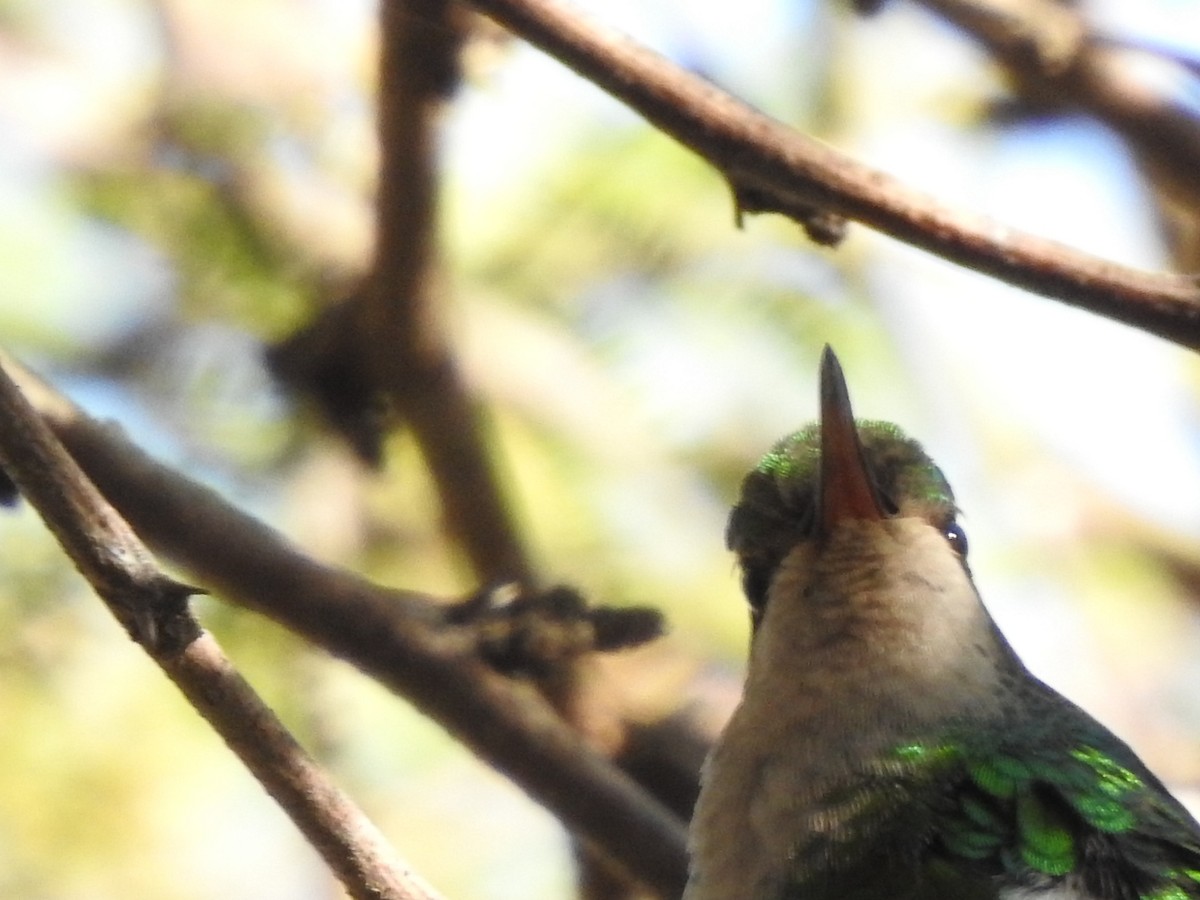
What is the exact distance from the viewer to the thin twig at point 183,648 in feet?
7.04

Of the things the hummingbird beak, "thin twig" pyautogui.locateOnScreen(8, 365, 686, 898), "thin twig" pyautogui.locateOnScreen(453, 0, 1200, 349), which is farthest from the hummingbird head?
"thin twig" pyautogui.locateOnScreen(453, 0, 1200, 349)

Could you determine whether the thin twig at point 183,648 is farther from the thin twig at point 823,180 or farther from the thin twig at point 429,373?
the thin twig at point 429,373

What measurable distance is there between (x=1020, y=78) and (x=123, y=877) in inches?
138

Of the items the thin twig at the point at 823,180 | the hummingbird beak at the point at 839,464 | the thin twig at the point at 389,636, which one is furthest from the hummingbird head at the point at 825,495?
the thin twig at the point at 823,180

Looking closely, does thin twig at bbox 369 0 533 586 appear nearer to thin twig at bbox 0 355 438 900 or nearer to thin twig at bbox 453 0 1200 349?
thin twig at bbox 453 0 1200 349

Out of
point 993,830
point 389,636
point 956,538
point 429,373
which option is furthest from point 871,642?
point 429,373

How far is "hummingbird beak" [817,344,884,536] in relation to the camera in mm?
3113

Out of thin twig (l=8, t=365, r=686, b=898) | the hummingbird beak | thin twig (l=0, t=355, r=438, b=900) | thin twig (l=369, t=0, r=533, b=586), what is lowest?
thin twig (l=0, t=355, r=438, b=900)

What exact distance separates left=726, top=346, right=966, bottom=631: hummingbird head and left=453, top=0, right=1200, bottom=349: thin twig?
2.26ft

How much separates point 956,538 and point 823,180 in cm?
116

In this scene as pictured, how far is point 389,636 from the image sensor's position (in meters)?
3.24

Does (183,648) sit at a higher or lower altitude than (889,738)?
lower

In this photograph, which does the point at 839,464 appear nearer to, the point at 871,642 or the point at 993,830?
the point at 871,642

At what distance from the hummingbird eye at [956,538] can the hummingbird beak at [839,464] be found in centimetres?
24
